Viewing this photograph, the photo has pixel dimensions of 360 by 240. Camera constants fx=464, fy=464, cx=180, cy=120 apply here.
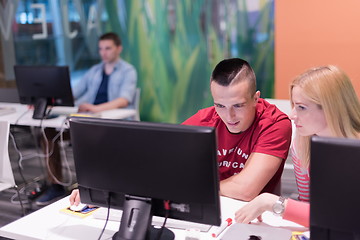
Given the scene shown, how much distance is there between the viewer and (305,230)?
1.74 m

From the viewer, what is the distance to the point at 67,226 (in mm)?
1885

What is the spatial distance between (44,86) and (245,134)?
7.44 ft

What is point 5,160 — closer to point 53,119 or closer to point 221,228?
point 53,119

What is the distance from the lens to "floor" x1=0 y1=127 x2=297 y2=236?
371 cm

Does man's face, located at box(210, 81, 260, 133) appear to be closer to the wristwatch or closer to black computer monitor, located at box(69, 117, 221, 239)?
the wristwatch

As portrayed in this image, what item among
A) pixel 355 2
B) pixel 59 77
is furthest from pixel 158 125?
pixel 355 2

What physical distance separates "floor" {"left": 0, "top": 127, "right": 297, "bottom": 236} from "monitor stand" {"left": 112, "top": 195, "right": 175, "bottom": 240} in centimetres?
129

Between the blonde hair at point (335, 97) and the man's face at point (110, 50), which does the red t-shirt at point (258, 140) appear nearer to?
the blonde hair at point (335, 97)

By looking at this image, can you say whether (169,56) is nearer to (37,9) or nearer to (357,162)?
(37,9)

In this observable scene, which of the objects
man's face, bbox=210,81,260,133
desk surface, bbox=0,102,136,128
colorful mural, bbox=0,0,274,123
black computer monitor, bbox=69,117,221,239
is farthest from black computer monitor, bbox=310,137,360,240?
colorful mural, bbox=0,0,274,123

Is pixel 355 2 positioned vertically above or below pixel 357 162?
above

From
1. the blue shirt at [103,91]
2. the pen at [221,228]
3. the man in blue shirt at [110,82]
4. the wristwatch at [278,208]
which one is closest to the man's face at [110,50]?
the man in blue shirt at [110,82]

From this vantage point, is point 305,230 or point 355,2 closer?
point 305,230

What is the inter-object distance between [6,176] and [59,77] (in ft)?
3.61
